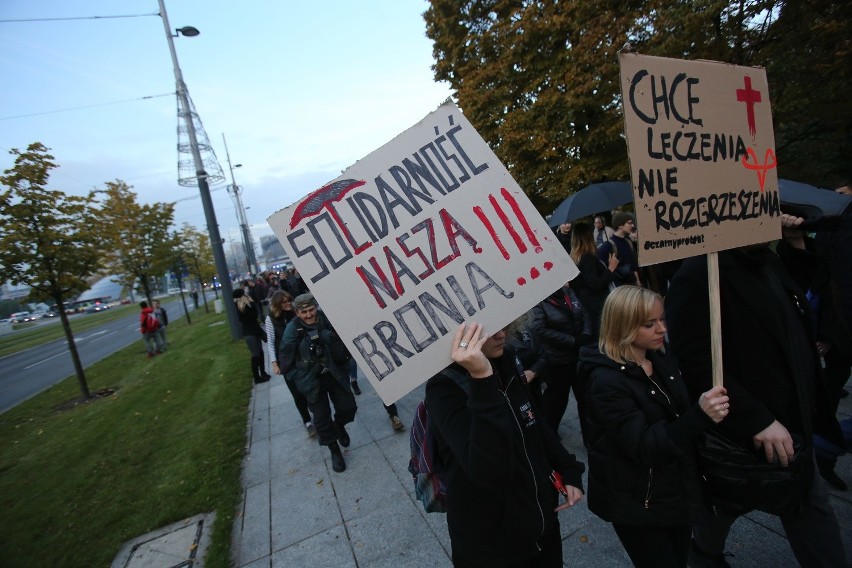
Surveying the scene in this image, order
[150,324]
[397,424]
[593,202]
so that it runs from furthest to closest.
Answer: [150,324], [593,202], [397,424]

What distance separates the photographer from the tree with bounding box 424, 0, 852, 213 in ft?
26.1

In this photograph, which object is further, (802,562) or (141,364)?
(141,364)

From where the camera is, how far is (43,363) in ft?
56.0

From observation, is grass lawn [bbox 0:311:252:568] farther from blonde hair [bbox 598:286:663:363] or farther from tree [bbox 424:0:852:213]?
tree [bbox 424:0:852:213]

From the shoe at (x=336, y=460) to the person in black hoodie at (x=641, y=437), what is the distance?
2.96 m

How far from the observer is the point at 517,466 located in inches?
66.5

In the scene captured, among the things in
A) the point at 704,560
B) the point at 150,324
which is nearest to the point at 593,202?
the point at 704,560

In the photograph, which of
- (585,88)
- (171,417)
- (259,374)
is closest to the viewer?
(171,417)

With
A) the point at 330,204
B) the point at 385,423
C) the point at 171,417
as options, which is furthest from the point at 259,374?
the point at 330,204

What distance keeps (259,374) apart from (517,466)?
7608 millimetres

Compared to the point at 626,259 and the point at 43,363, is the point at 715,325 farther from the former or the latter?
the point at 43,363

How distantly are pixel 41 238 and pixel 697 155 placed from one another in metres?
10.8

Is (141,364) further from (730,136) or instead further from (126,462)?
(730,136)

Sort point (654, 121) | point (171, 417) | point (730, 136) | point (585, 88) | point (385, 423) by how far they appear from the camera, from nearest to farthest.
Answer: point (654, 121)
point (730, 136)
point (385, 423)
point (171, 417)
point (585, 88)
